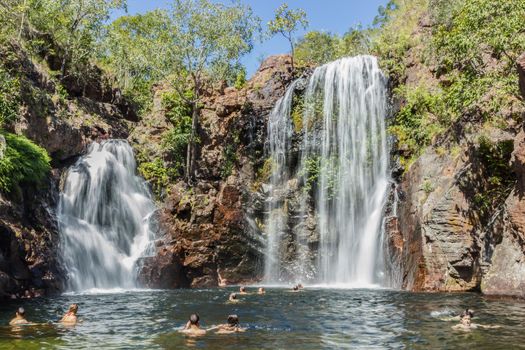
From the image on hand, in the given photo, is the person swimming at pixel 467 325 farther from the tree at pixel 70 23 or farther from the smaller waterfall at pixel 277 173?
the tree at pixel 70 23

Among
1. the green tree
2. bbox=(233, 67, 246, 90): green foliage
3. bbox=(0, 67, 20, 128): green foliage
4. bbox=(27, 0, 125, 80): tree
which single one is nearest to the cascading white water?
bbox=(0, 67, 20, 128): green foliage

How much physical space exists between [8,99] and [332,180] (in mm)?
20827

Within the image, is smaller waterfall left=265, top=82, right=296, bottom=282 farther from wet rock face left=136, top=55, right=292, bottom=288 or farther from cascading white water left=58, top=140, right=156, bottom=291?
cascading white water left=58, top=140, right=156, bottom=291

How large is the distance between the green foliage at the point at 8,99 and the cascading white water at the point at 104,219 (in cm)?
545

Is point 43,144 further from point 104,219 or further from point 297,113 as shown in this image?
point 297,113

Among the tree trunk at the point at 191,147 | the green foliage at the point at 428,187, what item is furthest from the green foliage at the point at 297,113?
the green foliage at the point at 428,187

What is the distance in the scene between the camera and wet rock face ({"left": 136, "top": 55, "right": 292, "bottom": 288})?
33156 mm

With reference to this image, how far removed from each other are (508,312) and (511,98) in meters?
14.1

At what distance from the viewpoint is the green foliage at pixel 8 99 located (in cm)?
2786

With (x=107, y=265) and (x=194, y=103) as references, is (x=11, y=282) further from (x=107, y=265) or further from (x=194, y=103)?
(x=194, y=103)

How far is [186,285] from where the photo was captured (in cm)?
3278

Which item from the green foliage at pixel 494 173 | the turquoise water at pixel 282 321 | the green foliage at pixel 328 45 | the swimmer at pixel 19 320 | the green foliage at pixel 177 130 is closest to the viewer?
the turquoise water at pixel 282 321

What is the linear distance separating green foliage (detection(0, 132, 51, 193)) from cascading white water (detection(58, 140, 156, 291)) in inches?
137

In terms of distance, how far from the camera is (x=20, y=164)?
26.0 m
